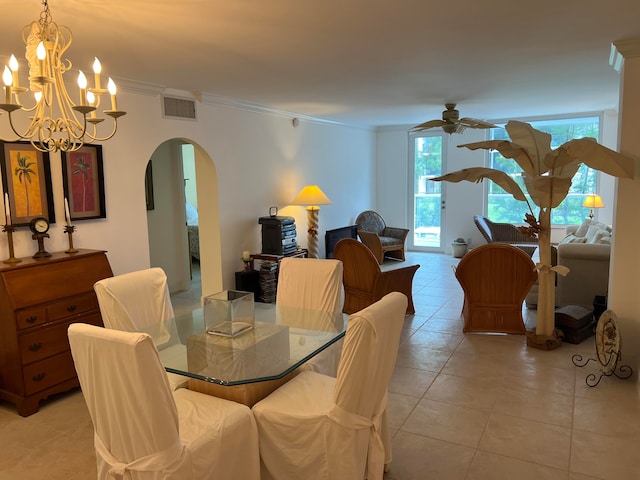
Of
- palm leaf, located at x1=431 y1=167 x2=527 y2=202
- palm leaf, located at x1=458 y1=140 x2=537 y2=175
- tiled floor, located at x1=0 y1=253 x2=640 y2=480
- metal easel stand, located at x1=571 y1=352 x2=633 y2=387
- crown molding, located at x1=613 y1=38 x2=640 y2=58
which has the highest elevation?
crown molding, located at x1=613 y1=38 x2=640 y2=58

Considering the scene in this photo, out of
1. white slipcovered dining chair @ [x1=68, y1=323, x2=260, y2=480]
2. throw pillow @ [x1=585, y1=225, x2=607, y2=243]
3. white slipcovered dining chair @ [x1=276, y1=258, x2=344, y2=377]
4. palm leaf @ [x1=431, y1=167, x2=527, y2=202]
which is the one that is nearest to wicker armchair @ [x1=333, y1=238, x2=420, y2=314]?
palm leaf @ [x1=431, y1=167, x2=527, y2=202]

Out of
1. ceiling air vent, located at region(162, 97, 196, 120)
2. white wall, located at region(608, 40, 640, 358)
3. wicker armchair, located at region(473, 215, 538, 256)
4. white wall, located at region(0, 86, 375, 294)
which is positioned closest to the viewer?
white wall, located at region(608, 40, 640, 358)

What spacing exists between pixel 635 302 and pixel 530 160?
138 centimetres

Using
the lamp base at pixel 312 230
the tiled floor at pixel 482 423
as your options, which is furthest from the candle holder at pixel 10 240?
the lamp base at pixel 312 230

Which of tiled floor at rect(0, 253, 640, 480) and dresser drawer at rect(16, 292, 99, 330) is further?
dresser drawer at rect(16, 292, 99, 330)

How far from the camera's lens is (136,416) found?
1808mm

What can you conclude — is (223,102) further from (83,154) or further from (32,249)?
(32,249)

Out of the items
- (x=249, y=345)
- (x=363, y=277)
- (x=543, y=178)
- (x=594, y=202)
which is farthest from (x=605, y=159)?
(x=594, y=202)

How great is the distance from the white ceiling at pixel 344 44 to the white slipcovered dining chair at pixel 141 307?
1.55 m

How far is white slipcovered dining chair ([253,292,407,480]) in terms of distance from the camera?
210cm

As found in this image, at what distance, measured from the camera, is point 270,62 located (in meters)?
3.81

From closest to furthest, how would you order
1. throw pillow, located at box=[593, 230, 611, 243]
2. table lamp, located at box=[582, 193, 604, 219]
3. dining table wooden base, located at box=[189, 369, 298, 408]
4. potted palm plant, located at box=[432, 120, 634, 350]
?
1. dining table wooden base, located at box=[189, 369, 298, 408]
2. potted palm plant, located at box=[432, 120, 634, 350]
3. throw pillow, located at box=[593, 230, 611, 243]
4. table lamp, located at box=[582, 193, 604, 219]

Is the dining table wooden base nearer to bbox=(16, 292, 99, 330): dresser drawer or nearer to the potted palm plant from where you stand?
bbox=(16, 292, 99, 330): dresser drawer

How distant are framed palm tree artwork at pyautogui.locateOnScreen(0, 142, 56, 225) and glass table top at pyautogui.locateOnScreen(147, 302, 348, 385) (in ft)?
4.77
